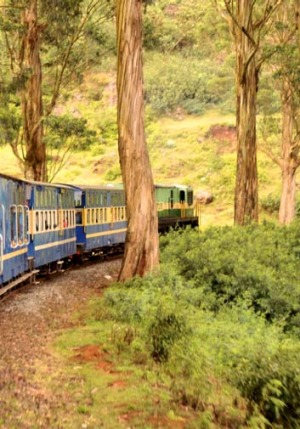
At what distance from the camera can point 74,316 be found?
14148 millimetres

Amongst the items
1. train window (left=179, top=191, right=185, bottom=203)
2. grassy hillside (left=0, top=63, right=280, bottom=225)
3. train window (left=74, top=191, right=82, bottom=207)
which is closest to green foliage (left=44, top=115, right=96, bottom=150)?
train window (left=74, top=191, right=82, bottom=207)

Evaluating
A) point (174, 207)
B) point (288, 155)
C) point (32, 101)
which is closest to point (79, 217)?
point (32, 101)

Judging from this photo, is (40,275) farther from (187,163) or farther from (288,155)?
(187,163)

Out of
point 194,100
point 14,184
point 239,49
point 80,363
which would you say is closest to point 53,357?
point 80,363

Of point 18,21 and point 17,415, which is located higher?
point 18,21

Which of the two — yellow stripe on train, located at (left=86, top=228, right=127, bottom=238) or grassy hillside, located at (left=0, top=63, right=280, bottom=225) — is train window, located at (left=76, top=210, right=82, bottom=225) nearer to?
yellow stripe on train, located at (left=86, top=228, right=127, bottom=238)

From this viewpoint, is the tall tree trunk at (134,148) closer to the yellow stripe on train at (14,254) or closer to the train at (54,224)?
the yellow stripe on train at (14,254)

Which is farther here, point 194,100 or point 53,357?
point 194,100

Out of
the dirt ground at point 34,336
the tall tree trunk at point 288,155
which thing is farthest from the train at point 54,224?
the tall tree trunk at point 288,155

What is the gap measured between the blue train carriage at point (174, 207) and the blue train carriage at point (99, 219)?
2.61 metres

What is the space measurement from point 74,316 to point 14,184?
14.4 ft

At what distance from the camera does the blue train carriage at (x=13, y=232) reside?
51.1 ft

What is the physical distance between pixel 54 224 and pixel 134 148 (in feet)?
20.2

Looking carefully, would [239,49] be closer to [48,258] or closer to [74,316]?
[48,258]
